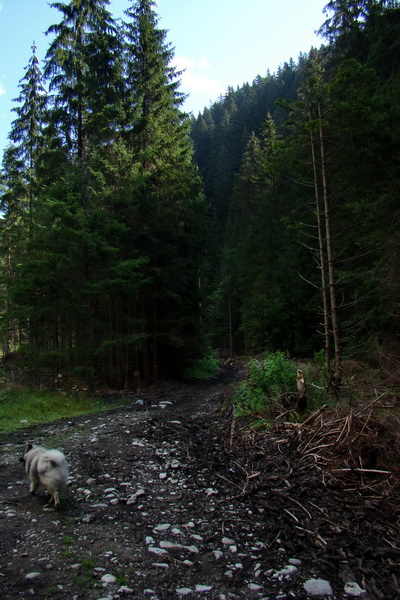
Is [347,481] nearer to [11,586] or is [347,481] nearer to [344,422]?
[344,422]

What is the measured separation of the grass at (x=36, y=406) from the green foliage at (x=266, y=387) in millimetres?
4783

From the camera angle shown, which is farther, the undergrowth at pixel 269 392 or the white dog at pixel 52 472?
the undergrowth at pixel 269 392

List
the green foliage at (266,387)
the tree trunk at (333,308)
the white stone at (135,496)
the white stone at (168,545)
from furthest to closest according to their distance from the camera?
the green foliage at (266,387)
the tree trunk at (333,308)
the white stone at (135,496)
the white stone at (168,545)

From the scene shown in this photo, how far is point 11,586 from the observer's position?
299 cm

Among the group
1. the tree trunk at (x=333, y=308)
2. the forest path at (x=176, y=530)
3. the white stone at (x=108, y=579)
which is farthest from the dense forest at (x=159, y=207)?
the white stone at (x=108, y=579)

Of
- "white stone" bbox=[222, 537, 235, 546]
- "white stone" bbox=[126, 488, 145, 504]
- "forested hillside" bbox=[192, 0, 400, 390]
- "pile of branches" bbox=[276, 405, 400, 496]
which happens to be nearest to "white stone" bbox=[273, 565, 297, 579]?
"white stone" bbox=[222, 537, 235, 546]

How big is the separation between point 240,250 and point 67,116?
22.7 metres

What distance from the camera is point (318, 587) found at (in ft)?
10.2

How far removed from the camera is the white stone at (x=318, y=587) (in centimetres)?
304

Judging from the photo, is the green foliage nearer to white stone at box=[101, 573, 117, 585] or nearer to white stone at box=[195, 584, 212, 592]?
white stone at box=[195, 584, 212, 592]

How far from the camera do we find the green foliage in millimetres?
8880

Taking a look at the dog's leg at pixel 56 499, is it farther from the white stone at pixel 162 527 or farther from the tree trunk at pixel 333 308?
the tree trunk at pixel 333 308

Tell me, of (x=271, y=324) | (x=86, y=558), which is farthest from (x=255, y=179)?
(x=86, y=558)

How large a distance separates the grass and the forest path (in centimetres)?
305
